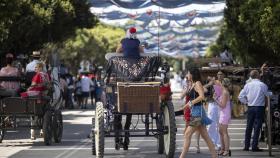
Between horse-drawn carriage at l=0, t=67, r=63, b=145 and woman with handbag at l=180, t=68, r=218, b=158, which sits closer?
woman with handbag at l=180, t=68, r=218, b=158

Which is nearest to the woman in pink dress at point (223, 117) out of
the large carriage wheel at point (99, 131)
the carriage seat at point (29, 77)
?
the large carriage wheel at point (99, 131)

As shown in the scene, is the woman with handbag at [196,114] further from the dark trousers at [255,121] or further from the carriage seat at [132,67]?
the dark trousers at [255,121]

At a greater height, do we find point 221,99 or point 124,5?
point 124,5

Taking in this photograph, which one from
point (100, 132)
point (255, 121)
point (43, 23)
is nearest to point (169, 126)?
point (100, 132)

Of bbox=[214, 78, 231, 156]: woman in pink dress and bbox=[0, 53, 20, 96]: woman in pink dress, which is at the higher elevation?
bbox=[0, 53, 20, 96]: woman in pink dress

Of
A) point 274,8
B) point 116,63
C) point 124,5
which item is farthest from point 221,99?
point 124,5

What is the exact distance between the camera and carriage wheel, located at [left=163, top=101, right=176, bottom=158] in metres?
16.7

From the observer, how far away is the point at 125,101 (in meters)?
16.9

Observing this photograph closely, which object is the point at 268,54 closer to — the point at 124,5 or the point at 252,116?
the point at 124,5

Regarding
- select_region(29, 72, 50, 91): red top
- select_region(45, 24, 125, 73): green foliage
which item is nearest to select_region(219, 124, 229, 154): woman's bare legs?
select_region(29, 72, 50, 91): red top

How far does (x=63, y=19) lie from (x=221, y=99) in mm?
21523

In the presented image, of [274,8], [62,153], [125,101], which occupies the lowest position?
[62,153]

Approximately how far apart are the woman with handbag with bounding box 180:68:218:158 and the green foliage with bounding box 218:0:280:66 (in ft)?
31.6

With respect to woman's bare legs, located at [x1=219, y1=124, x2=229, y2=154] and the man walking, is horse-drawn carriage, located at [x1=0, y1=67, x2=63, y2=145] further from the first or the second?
the man walking
